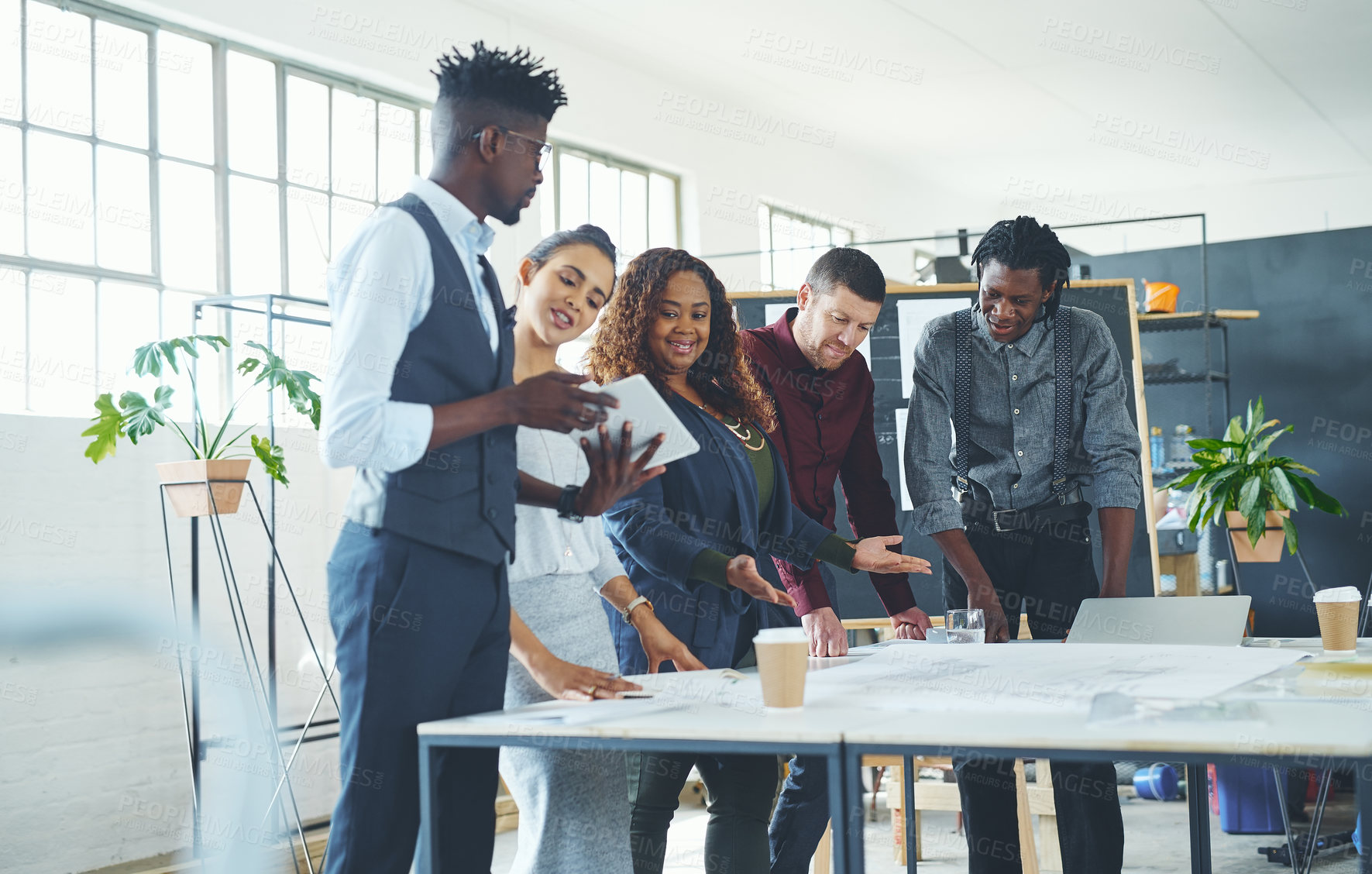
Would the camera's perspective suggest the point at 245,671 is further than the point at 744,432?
Yes

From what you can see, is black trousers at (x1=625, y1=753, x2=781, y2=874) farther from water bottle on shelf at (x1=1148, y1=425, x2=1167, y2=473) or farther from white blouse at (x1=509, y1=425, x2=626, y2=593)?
water bottle on shelf at (x1=1148, y1=425, x2=1167, y2=473)

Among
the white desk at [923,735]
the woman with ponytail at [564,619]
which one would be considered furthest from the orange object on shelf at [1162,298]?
the white desk at [923,735]

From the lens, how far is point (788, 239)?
7367mm

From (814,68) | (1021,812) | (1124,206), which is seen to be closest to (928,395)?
(1021,812)

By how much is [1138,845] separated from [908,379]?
5.69 ft

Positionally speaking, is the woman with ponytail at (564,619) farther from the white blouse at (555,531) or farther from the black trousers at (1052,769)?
the black trousers at (1052,769)

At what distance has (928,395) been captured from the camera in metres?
2.41

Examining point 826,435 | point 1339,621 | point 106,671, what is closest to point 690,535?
point 826,435

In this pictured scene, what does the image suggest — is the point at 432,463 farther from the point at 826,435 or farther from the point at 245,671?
Answer: the point at 245,671

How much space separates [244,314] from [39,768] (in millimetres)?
1621

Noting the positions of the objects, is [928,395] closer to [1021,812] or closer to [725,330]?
[725,330]

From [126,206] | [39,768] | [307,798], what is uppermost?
[126,206]

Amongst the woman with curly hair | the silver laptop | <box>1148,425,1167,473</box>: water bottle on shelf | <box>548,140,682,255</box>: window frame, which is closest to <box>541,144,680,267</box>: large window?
<box>548,140,682,255</box>: window frame

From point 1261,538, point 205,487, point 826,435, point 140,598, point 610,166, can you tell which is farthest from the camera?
point 610,166
